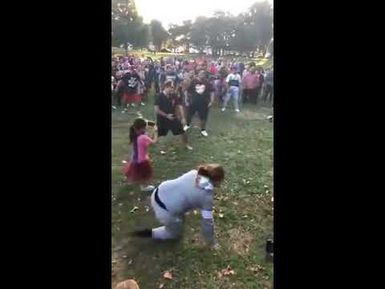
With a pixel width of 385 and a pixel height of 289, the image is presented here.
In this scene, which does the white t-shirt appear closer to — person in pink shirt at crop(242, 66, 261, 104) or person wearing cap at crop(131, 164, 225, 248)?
person in pink shirt at crop(242, 66, 261, 104)

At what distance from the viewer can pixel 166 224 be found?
1041mm

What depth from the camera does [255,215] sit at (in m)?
1.04

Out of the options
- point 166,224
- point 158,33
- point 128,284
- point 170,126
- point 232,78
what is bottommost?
point 128,284

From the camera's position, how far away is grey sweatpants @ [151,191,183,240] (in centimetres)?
104

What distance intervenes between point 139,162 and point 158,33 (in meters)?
0.30


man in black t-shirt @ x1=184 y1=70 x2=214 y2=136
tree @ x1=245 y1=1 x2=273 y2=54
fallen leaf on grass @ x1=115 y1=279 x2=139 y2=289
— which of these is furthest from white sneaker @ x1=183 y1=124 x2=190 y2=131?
fallen leaf on grass @ x1=115 y1=279 x2=139 y2=289

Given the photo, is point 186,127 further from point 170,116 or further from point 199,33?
point 199,33

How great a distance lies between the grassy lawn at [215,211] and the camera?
1016 mm

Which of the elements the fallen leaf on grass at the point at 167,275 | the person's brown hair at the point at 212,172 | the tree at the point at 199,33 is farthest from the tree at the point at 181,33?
the fallen leaf on grass at the point at 167,275

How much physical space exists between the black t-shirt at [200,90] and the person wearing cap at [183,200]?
152 mm

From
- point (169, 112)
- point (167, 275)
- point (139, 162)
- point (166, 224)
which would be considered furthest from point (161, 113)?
point (167, 275)
